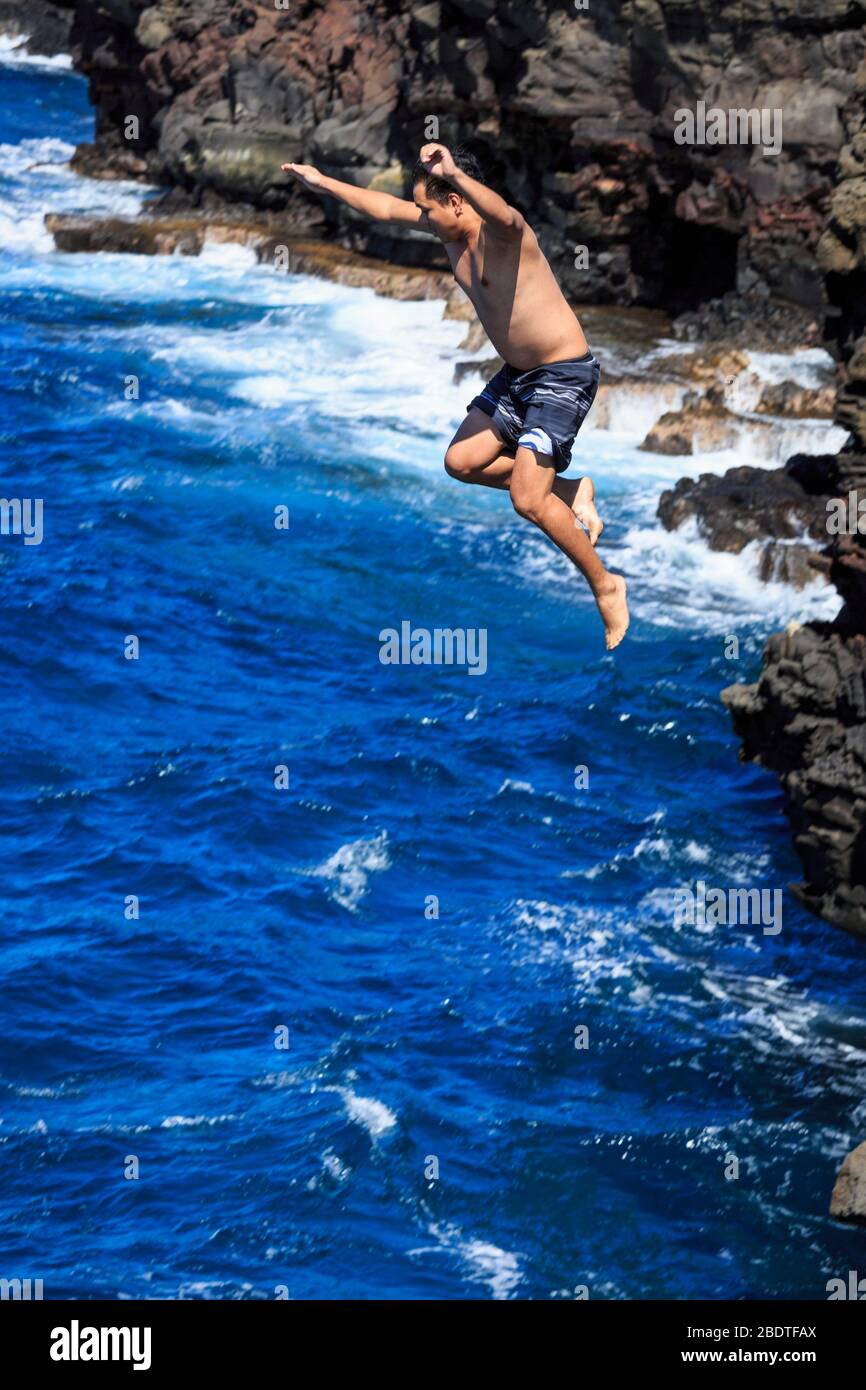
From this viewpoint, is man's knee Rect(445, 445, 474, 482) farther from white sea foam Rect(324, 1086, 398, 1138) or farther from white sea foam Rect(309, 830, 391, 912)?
white sea foam Rect(309, 830, 391, 912)

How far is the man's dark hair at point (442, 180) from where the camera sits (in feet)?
38.3

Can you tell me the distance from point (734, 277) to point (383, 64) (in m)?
12.3

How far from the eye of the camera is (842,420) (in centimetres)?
2189

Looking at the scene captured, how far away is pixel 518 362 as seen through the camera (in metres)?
12.9

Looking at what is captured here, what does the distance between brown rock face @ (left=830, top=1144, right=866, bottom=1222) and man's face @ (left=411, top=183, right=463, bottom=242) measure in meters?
10.1

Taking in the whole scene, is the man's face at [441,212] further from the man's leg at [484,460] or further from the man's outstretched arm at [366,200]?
the man's leg at [484,460]

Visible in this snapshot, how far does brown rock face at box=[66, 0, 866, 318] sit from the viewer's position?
38.2m

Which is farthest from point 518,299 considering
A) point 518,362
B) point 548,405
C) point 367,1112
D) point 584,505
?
point 367,1112

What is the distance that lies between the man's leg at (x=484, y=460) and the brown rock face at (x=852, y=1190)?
7.78m
